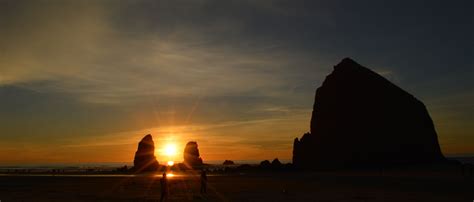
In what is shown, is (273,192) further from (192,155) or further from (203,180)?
(192,155)

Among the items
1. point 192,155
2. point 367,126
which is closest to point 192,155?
point 192,155

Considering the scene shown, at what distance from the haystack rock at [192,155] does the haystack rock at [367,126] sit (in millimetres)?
97597

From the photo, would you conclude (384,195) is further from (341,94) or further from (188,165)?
(188,165)

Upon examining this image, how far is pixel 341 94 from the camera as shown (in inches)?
3465

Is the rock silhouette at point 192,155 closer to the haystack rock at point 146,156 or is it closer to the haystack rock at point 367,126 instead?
the haystack rock at point 146,156

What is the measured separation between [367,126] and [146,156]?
8335cm

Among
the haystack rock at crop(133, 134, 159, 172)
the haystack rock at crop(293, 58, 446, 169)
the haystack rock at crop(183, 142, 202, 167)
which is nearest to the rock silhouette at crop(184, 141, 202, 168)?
the haystack rock at crop(183, 142, 202, 167)

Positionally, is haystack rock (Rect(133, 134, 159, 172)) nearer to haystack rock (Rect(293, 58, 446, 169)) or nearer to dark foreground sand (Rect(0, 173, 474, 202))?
haystack rock (Rect(293, 58, 446, 169))

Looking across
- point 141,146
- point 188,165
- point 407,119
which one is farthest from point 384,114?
point 188,165

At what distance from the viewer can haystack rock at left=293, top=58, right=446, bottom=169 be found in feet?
259

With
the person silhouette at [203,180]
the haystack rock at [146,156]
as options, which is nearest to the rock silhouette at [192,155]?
the haystack rock at [146,156]

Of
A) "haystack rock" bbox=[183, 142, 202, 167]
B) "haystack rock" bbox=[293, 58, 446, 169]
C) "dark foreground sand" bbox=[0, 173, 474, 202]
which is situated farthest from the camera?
"haystack rock" bbox=[183, 142, 202, 167]

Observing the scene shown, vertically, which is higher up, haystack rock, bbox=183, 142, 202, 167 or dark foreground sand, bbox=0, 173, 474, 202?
haystack rock, bbox=183, 142, 202, 167

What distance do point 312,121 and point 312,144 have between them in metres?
5.14
